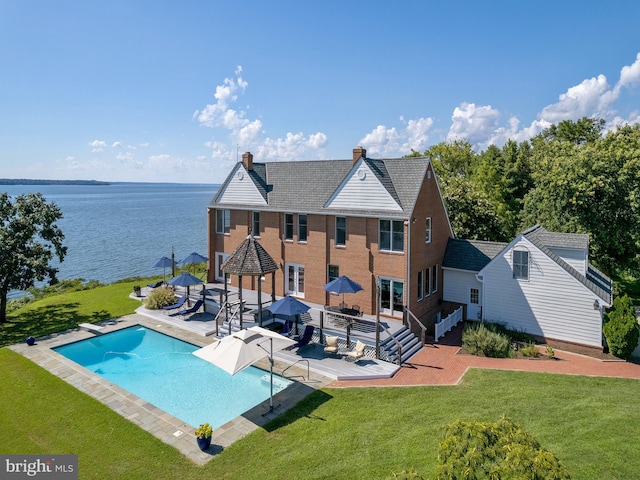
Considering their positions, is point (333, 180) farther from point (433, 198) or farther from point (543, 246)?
point (543, 246)

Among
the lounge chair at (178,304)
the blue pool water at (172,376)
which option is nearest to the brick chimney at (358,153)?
the blue pool water at (172,376)

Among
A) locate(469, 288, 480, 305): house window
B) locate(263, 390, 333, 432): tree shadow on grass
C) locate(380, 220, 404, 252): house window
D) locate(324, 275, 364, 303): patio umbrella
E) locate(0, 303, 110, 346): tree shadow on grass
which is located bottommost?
locate(0, 303, 110, 346): tree shadow on grass

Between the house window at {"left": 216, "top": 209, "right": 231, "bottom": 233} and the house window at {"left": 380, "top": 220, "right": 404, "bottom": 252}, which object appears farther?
the house window at {"left": 216, "top": 209, "right": 231, "bottom": 233}

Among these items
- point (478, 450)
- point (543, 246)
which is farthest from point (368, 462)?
point (543, 246)

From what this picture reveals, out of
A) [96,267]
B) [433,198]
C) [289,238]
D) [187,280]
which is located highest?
[433,198]

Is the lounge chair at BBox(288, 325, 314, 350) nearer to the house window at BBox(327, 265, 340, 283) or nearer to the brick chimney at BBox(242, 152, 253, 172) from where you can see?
the house window at BBox(327, 265, 340, 283)

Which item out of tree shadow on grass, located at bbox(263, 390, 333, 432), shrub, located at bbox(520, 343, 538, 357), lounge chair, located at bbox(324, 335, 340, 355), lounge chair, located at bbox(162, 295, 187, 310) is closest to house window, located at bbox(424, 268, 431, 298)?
shrub, located at bbox(520, 343, 538, 357)

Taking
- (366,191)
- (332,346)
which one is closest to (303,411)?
(332,346)

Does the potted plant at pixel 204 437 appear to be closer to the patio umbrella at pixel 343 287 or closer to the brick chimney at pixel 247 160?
the patio umbrella at pixel 343 287
